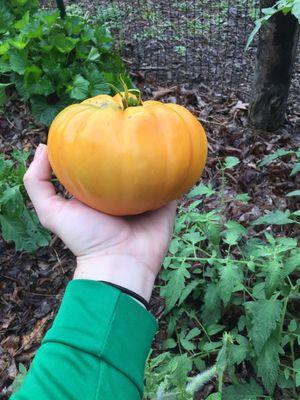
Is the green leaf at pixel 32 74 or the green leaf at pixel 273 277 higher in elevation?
the green leaf at pixel 273 277

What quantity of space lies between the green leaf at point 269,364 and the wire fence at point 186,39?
2.69 metres

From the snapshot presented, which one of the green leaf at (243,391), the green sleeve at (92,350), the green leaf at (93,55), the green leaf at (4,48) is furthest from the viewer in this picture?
the green leaf at (93,55)

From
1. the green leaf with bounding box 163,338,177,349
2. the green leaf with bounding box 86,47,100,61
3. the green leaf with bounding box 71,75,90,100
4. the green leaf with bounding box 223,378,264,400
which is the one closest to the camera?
the green leaf with bounding box 223,378,264,400

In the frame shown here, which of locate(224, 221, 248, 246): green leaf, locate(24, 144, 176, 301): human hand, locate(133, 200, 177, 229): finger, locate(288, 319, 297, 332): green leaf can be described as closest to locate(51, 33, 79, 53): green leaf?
locate(224, 221, 248, 246): green leaf

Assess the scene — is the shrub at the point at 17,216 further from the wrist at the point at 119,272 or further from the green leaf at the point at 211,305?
the wrist at the point at 119,272

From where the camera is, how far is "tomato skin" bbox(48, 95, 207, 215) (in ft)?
4.44

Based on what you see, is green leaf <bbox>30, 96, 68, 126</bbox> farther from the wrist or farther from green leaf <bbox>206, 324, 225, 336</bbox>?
the wrist

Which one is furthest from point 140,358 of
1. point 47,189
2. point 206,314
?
point 206,314

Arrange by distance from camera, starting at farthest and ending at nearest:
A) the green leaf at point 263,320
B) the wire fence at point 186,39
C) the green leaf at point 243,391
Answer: the wire fence at point 186,39
the green leaf at point 243,391
the green leaf at point 263,320

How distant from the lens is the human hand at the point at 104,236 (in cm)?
149

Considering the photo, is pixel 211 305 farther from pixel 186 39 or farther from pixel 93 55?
pixel 186 39

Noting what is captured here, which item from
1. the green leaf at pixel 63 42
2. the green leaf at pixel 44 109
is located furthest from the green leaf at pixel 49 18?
the green leaf at pixel 44 109

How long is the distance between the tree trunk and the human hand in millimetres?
2110

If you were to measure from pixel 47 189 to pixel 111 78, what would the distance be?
7.47ft
